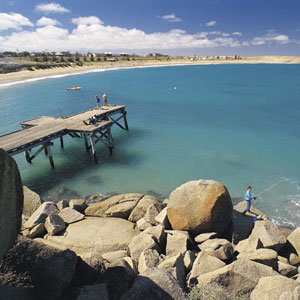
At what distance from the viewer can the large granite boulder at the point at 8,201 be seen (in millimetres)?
5238

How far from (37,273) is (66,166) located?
16300 millimetres

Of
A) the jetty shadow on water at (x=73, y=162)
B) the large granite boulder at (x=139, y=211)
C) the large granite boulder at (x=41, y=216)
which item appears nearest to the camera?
the large granite boulder at (x=41, y=216)

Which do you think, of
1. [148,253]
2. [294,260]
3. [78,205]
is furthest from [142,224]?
[294,260]

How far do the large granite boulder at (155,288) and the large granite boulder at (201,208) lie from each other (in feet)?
13.2

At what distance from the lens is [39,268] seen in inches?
242

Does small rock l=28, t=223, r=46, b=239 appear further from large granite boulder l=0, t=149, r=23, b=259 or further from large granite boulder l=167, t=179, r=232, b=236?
large granite boulder l=167, t=179, r=232, b=236

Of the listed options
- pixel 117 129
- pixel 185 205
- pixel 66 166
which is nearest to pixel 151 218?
pixel 185 205

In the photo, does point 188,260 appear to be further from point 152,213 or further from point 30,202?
point 30,202

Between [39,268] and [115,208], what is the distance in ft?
20.6

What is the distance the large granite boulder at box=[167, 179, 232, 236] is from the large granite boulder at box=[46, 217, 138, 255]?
2.11 m

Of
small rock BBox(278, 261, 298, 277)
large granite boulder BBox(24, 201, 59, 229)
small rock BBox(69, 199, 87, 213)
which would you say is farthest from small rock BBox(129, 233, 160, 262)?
small rock BBox(69, 199, 87, 213)

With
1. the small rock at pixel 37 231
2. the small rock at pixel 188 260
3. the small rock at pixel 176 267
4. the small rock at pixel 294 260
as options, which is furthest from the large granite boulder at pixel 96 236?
the small rock at pixel 294 260

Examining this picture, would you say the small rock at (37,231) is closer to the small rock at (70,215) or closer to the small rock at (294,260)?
the small rock at (70,215)

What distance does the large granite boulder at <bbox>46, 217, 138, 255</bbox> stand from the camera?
32.1ft
